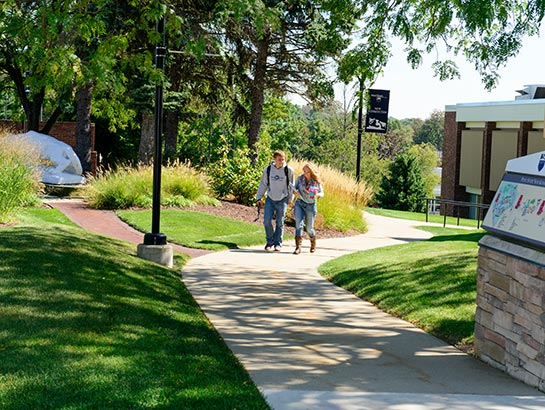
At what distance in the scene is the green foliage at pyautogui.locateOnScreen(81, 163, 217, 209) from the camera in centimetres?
2159

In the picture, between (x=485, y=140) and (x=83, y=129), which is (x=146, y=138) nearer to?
(x=83, y=129)

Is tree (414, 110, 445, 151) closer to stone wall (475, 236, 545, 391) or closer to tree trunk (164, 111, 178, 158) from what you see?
tree trunk (164, 111, 178, 158)

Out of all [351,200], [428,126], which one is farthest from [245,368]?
[428,126]

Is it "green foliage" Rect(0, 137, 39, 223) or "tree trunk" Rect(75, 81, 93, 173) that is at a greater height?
"tree trunk" Rect(75, 81, 93, 173)

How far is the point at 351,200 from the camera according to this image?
2325 cm

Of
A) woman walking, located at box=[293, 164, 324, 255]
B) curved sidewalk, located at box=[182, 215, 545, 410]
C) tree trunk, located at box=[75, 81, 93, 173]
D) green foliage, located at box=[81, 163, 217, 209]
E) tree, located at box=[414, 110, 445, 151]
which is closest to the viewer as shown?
curved sidewalk, located at box=[182, 215, 545, 410]

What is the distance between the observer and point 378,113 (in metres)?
27.1

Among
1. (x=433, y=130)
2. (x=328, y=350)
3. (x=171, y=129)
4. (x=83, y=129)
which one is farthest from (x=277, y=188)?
(x=433, y=130)

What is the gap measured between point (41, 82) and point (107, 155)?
28688mm

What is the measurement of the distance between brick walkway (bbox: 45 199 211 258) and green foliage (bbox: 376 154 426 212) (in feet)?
88.2

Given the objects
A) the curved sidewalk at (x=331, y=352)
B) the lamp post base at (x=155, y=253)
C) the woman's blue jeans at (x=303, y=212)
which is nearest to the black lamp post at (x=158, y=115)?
the lamp post base at (x=155, y=253)

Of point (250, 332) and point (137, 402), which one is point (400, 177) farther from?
point (137, 402)

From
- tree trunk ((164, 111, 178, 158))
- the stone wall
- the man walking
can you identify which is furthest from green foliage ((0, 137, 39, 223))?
tree trunk ((164, 111, 178, 158))

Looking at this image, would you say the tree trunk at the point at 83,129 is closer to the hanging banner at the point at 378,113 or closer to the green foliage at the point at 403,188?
the hanging banner at the point at 378,113
